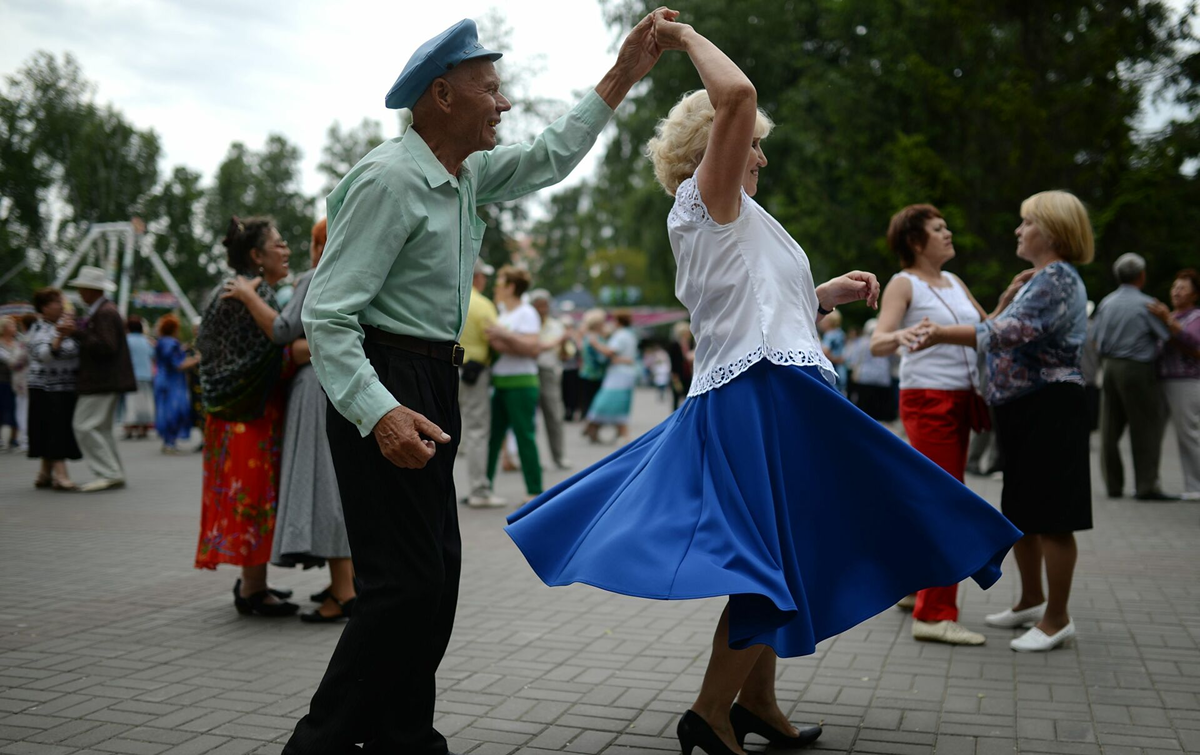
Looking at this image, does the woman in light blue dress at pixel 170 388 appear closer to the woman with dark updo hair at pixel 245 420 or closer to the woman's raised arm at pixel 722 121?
the woman with dark updo hair at pixel 245 420

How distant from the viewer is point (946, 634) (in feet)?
16.8

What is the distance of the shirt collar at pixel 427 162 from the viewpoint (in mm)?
2977

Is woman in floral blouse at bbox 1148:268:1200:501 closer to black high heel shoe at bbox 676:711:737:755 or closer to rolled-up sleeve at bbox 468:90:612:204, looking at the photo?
rolled-up sleeve at bbox 468:90:612:204

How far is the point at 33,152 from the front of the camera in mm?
53156

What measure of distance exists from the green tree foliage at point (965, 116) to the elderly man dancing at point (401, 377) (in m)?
20.7

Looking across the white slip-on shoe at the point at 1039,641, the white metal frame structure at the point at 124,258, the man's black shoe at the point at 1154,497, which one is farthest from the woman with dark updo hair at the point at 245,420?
the white metal frame structure at the point at 124,258

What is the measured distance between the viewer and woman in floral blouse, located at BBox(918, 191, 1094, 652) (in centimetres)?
494

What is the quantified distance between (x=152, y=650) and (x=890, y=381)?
13.7m

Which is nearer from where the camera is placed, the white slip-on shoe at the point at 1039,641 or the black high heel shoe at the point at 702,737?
the black high heel shoe at the point at 702,737

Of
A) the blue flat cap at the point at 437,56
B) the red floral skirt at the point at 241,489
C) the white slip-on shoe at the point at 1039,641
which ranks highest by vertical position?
the blue flat cap at the point at 437,56

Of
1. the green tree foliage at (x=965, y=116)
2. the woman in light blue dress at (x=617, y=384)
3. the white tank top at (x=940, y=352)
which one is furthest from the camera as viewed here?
the green tree foliage at (x=965, y=116)

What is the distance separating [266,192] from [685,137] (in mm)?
76966

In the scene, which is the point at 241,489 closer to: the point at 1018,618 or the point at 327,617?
the point at 327,617

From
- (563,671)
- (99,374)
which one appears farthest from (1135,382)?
(99,374)
